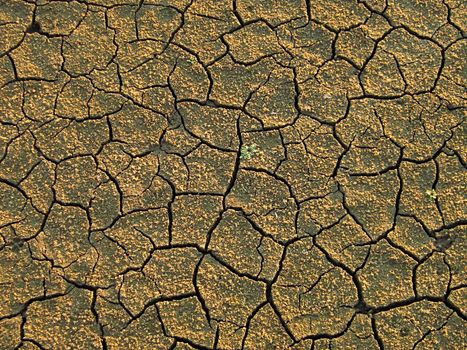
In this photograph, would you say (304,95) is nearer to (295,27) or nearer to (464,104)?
(295,27)

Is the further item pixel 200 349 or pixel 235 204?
pixel 235 204

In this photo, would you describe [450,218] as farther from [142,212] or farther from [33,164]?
[33,164]

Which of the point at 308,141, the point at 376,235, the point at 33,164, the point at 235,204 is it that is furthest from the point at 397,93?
the point at 33,164

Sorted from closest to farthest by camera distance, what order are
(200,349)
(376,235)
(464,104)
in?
1. (200,349)
2. (376,235)
3. (464,104)

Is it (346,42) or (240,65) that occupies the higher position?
(346,42)

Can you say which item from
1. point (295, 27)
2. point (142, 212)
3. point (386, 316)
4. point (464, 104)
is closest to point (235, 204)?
point (142, 212)

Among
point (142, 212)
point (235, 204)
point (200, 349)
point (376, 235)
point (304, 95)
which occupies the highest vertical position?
point (304, 95)

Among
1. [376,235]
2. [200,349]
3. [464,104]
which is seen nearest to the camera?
[200,349]
